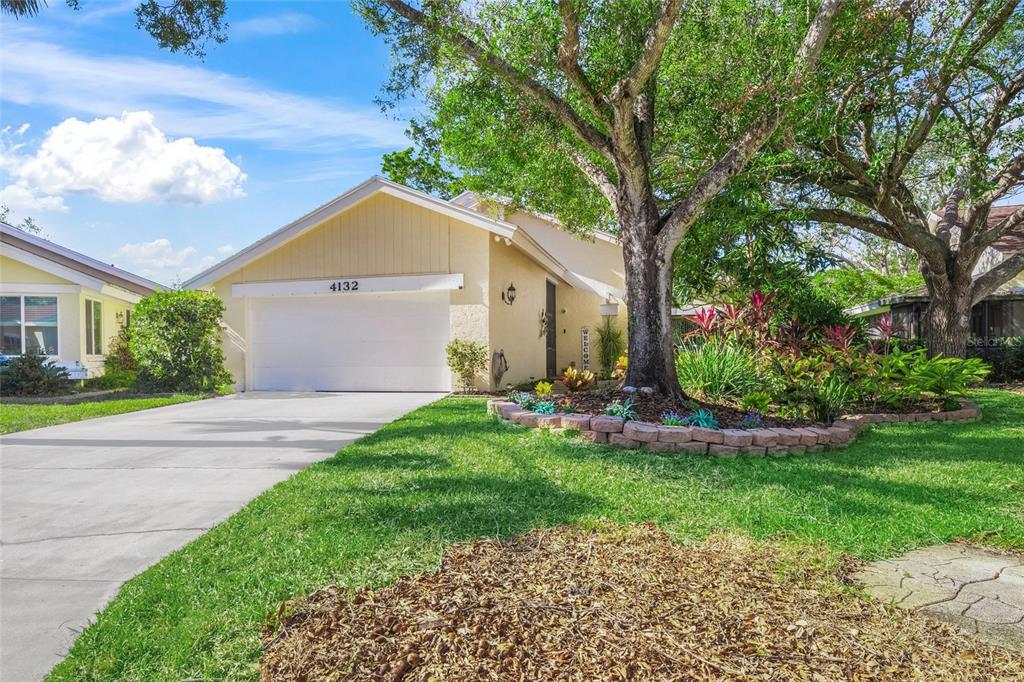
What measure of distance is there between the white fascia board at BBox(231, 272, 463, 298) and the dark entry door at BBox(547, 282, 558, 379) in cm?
523

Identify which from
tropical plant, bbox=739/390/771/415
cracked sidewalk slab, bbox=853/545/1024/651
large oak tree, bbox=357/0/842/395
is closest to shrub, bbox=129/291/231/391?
large oak tree, bbox=357/0/842/395

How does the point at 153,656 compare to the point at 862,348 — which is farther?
the point at 862,348

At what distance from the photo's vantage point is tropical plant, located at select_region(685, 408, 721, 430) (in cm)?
586

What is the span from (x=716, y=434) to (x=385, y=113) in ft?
21.5

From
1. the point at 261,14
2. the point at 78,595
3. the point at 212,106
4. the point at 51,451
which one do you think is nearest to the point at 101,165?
the point at 212,106

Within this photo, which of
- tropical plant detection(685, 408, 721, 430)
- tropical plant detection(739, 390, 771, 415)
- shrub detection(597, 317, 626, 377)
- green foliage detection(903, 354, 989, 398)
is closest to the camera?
tropical plant detection(685, 408, 721, 430)

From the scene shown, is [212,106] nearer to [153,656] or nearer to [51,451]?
[51,451]

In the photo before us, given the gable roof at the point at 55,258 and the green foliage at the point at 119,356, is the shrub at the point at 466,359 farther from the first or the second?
the gable roof at the point at 55,258

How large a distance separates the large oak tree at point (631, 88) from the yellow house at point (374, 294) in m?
2.96

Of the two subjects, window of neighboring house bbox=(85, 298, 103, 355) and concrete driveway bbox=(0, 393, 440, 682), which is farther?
window of neighboring house bbox=(85, 298, 103, 355)

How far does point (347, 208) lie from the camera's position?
1205cm

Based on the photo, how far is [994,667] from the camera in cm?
213

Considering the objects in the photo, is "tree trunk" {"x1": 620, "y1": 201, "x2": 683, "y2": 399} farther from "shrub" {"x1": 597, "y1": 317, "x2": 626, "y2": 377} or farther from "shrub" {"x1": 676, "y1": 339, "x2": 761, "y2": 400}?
"shrub" {"x1": 597, "y1": 317, "x2": 626, "y2": 377}

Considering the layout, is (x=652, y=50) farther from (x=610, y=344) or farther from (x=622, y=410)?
(x=610, y=344)
